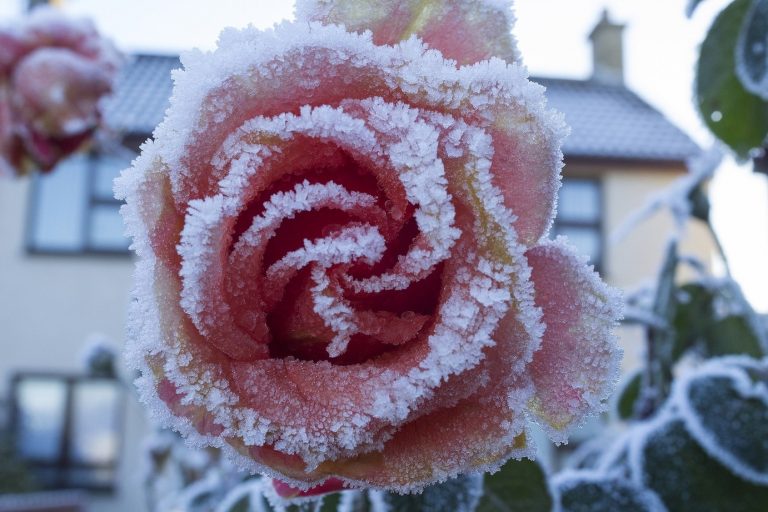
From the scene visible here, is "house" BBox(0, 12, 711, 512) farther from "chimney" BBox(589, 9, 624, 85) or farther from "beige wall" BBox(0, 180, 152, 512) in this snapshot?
"chimney" BBox(589, 9, 624, 85)

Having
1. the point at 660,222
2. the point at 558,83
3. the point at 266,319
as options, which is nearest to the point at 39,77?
the point at 266,319

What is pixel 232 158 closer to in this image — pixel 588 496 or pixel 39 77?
pixel 588 496

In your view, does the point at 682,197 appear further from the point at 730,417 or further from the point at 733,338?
the point at 730,417

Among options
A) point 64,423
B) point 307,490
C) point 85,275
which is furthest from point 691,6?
point 64,423

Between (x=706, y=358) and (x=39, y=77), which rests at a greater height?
(x=39, y=77)

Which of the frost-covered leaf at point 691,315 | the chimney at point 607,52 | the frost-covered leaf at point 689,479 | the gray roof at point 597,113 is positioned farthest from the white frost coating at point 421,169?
the chimney at point 607,52

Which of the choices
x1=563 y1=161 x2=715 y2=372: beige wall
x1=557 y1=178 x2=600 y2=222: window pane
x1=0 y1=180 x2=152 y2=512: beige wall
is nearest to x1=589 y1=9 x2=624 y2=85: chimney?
x1=563 y1=161 x2=715 y2=372: beige wall

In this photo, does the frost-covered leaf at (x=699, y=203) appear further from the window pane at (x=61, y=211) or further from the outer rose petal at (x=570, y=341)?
the window pane at (x=61, y=211)
